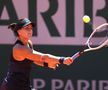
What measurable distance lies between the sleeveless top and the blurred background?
7.19ft

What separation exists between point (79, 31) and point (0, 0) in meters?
1.30

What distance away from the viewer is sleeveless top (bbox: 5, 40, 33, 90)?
541cm

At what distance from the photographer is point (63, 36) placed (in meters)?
7.59

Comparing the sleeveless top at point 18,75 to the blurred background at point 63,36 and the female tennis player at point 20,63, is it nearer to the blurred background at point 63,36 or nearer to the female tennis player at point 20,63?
the female tennis player at point 20,63

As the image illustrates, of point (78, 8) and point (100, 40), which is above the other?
point (78, 8)

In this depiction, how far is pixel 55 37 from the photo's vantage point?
7617 mm

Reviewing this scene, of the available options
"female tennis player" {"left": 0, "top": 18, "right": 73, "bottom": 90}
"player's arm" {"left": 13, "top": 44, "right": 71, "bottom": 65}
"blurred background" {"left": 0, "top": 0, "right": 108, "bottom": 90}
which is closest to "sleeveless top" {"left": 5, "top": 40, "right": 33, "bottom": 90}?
"female tennis player" {"left": 0, "top": 18, "right": 73, "bottom": 90}

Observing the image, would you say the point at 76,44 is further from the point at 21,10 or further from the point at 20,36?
the point at 20,36

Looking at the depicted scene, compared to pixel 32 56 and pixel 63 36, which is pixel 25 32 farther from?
pixel 63 36

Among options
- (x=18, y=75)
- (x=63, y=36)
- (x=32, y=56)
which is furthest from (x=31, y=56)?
(x=63, y=36)

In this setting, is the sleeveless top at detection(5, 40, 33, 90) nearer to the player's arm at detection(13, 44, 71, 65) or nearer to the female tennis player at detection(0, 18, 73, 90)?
the female tennis player at detection(0, 18, 73, 90)

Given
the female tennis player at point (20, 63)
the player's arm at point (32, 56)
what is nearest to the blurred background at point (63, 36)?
the female tennis player at point (20, 63)

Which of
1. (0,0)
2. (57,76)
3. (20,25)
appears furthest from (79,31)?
(20,25)

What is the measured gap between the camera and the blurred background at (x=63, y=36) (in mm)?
7477
